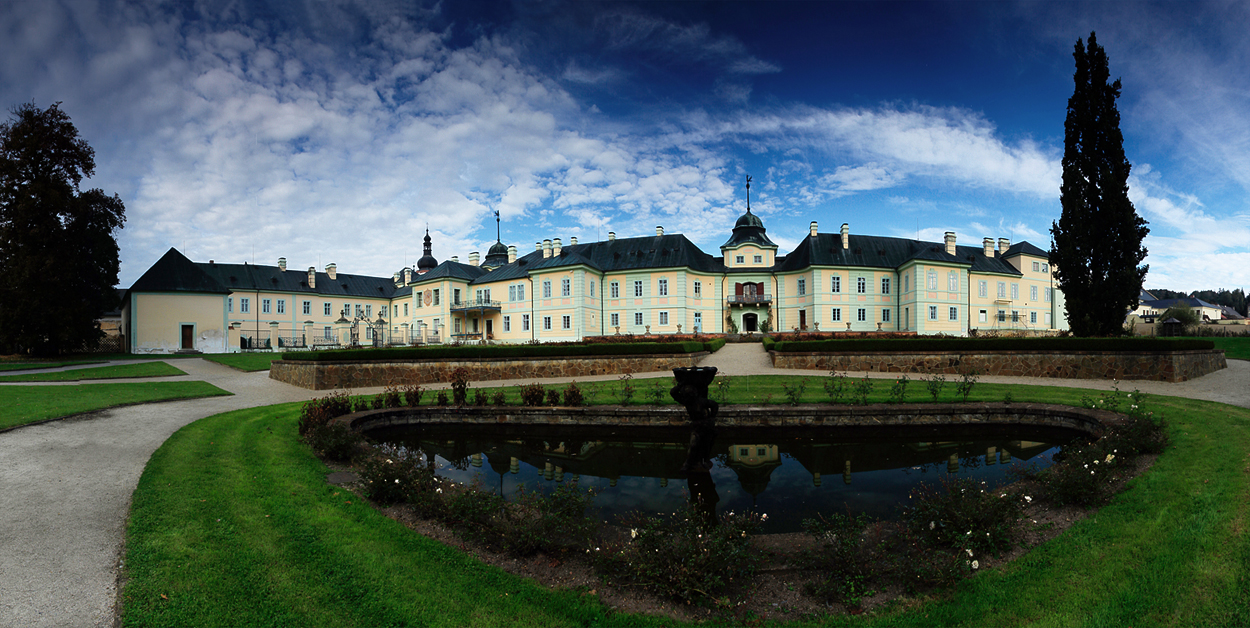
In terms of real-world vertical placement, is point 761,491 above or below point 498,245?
below

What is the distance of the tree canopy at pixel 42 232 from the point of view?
23.3 meters

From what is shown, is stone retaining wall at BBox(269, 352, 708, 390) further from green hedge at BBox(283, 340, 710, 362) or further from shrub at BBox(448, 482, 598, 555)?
shrub at BBox(448, 482, 598, 555)

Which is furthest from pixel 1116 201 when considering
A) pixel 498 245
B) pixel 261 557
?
pixel 498 245

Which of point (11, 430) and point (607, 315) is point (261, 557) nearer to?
point (11, 430)

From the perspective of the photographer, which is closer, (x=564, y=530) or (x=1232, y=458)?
(x=564, y=530)

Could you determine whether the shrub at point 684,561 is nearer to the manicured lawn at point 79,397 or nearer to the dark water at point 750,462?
the dark water at point 750,462

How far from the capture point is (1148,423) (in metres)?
7.57

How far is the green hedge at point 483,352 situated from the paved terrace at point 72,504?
5.22m

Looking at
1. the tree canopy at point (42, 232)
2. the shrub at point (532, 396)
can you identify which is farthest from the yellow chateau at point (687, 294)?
the shrub at point (532, 396)

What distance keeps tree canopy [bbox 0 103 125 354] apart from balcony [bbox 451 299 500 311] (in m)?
20.9

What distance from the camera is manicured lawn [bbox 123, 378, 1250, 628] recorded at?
11.6 feet

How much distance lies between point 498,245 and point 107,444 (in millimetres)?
49674

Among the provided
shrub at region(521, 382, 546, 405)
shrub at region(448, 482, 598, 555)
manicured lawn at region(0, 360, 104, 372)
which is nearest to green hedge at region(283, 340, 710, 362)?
shrub at region(521, 382, 546, 405)

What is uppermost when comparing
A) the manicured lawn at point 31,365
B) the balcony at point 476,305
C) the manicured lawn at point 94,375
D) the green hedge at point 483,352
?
the balcony at point 476,305
